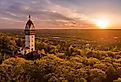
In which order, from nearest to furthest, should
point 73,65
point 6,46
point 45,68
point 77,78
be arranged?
point 77,78
point 45,68
point 73,65
point 6,46

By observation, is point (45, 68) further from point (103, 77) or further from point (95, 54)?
point (95, 54)

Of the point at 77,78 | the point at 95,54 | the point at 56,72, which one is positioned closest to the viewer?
the point at 77,78

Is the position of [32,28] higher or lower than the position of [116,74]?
higher

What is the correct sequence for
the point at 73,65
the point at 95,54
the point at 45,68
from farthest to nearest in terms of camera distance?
the point at 95,54, the point at 73,65, the point at 45,68

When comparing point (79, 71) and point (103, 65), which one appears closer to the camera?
point (79, 71)

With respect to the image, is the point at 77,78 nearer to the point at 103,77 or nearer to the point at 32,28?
the point at 103,77

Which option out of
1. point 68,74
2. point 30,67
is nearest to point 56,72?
point 68,74

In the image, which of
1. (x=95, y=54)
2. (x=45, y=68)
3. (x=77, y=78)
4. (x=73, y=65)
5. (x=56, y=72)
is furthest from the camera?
(x=95, y=54)

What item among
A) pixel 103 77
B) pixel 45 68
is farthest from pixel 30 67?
pixel 103 77

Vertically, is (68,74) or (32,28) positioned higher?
(32,28)
